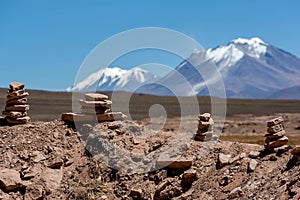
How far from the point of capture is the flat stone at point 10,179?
15984mm

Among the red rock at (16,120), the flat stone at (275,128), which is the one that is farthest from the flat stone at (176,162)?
the red rock at (16,120)

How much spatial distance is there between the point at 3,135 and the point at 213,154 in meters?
7.70

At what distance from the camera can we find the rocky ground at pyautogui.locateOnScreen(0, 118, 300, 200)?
15.9m

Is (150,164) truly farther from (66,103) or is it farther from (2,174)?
(66,103)

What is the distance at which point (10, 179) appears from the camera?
16.2 metres

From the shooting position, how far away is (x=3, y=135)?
1856 centimetres

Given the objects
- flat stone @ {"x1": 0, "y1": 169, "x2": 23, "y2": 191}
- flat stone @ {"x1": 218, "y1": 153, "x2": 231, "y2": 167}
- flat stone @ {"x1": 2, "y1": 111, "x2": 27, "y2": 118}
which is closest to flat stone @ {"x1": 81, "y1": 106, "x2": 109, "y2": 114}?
flat stone @ {"x1": 2, "y1": 111, "x2": 27, "y2": 118}

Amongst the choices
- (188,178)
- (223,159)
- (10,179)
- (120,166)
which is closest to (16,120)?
(10,179)

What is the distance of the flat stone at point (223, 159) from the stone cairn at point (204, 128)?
1301 millimetres

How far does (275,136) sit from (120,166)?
18.0 feet

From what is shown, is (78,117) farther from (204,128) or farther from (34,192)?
(204,128)

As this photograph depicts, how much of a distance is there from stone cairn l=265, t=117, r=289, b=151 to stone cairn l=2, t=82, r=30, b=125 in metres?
9.34

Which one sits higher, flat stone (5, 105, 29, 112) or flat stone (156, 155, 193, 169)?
flat stone (5, 105, 29, 112)

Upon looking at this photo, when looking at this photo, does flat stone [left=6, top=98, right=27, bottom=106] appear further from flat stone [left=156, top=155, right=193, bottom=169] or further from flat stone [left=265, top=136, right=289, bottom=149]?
flat stone [left=265, top=136, right=289, bottom=149]
